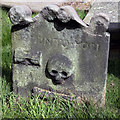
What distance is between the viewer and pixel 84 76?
254 centimetres

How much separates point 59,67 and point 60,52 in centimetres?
19

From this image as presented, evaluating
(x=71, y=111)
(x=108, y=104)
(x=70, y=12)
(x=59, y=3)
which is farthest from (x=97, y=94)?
(x=59, y=3)

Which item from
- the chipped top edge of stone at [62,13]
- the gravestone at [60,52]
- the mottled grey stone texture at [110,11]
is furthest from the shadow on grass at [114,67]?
the chipped top edge of stone at [62,13]

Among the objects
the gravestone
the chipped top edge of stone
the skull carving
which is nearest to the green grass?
the gravestone

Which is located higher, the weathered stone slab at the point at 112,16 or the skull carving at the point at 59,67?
the weathered stone slab at the point at 112,16

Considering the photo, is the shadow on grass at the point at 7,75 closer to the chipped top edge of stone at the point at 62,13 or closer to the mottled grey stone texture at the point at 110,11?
the chipped top edge of stone at the point at 62,13

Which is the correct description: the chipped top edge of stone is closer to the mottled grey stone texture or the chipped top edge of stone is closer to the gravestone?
the gravestone

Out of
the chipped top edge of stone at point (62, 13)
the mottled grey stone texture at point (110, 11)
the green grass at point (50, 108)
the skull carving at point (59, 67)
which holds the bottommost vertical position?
the green grass at point (50, 108)

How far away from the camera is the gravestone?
7.83 ft

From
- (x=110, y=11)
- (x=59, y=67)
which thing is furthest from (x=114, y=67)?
(x=59, y=67)

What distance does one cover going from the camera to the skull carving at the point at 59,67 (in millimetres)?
2520

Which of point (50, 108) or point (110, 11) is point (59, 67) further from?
point (110, 11)

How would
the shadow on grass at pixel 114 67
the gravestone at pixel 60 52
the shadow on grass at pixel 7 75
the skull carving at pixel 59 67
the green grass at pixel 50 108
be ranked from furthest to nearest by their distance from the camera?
the shadow on grass at pixel 114 67, the shadow on grass at pixel 7 75, the skull carving at pixel 59 67, the gravestone at pixel 60 52, the green grass at pixel 50 108

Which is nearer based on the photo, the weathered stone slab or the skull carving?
the skull carving
